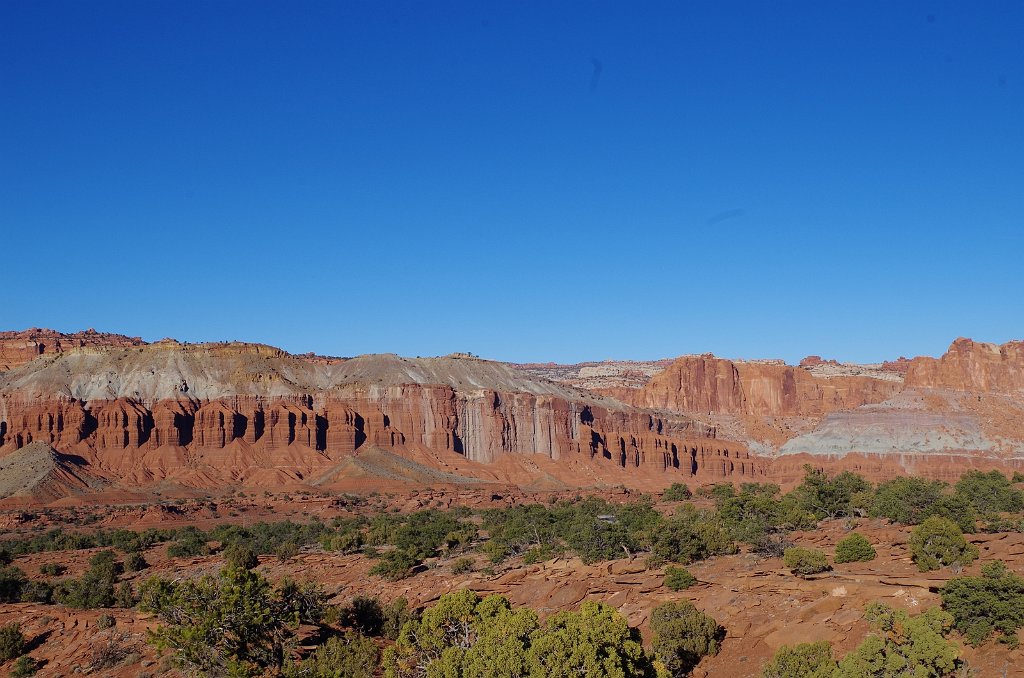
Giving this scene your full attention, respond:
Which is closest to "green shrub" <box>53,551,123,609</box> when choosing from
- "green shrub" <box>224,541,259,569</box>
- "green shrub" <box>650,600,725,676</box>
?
"green shrub" <box>224,541,259,569</box>

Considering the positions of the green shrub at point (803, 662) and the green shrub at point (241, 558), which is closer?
the green shrub at point (803, 662)

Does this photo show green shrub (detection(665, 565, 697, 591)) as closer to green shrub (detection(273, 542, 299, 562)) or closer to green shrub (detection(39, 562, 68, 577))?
green shrub (detection(273, 542, 299, 562))

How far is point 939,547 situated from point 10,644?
27.5m

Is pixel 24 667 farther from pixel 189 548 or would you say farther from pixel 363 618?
pixel 189 548

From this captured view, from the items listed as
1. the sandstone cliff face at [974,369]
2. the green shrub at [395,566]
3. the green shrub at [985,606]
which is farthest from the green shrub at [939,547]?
the sandstone cliff face at [974,369]

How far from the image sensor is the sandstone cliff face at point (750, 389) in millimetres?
191125

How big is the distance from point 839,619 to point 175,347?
13063cm

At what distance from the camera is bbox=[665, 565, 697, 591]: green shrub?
28.5 m

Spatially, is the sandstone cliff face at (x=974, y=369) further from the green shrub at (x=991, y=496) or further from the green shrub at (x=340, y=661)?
the green shrub at (x=340, y=661)

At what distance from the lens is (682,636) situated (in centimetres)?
2408

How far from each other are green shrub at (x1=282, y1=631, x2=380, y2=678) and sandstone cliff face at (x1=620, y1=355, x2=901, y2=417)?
17024 centimetres

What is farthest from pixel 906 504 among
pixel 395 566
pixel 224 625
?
pixel 224 625

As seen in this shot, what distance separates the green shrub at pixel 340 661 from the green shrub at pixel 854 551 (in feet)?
54.2

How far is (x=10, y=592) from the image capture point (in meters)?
32.5
